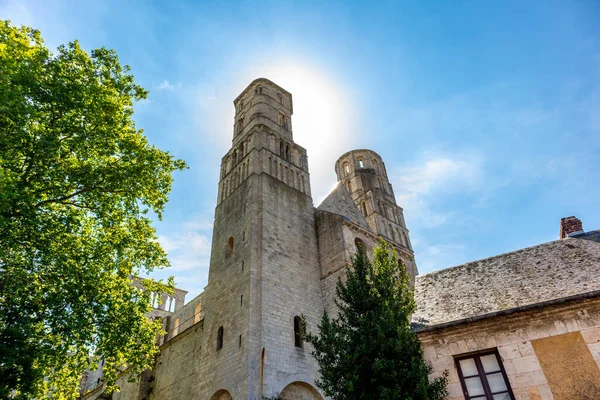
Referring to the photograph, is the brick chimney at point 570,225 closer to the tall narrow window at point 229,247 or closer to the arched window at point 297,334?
the arched window at point 297,334

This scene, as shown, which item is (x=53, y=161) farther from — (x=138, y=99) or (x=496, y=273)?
(x=496, y=273)

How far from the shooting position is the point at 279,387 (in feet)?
44.4

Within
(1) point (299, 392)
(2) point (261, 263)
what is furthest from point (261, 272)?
(1) point (299, 392)

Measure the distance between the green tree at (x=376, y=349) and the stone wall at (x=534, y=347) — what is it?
0.60 m

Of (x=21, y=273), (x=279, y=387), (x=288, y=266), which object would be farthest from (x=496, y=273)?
(x=21, y=273)

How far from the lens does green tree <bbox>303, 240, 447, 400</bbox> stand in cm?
704

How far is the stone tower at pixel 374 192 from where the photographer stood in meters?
28.9

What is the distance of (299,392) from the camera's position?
1442cm

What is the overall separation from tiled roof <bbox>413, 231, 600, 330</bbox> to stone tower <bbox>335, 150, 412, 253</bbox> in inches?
685

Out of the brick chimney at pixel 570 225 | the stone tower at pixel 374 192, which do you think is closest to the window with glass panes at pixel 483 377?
the brick chimney at pixel 570 225

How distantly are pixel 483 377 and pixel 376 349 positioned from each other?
2.23 meters

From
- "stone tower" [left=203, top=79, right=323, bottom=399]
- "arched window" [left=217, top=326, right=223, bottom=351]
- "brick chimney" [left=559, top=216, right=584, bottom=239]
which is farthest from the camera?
"arched window" [left=217, top=326, right=223, bottom=351]

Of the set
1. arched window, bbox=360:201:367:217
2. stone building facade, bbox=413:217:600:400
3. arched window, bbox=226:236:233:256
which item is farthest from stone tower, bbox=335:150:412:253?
stone building facade, bbox=413:217:600:400

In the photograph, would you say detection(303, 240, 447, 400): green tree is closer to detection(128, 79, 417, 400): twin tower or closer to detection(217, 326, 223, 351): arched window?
detection(128, 79, 417, 400): twin tower
